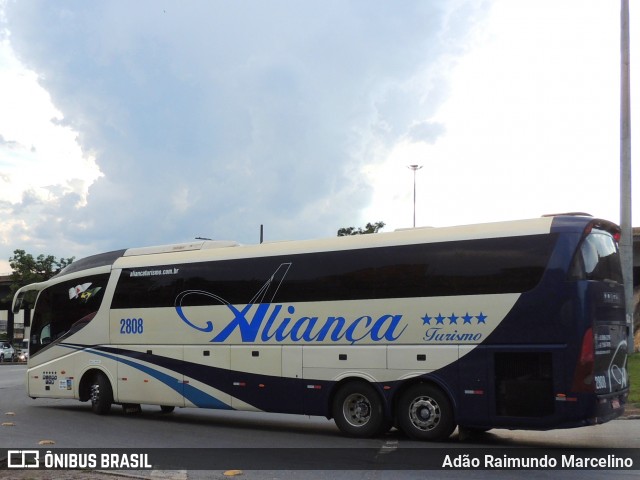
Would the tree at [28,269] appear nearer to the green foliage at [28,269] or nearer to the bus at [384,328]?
the green foliage at [28,269]

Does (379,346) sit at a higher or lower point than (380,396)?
higher

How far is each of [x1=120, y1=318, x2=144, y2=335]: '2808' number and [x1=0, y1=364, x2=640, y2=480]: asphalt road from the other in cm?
180

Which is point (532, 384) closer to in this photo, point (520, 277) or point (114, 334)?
point (520, 277)

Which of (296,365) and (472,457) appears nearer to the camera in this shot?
(472,457)

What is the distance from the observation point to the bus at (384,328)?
1061cm

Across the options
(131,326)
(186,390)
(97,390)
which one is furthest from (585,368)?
(97,390)

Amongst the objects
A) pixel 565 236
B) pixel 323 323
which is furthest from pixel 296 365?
pixel 565 236

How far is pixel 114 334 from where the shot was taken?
1598 centimetres

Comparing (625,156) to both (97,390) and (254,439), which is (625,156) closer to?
(254,439)

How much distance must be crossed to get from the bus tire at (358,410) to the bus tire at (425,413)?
38 centimetres

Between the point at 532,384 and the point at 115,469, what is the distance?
573cm

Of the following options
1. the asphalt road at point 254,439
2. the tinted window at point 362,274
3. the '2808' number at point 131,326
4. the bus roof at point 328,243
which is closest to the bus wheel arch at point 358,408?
the asphalt road at point 254,439

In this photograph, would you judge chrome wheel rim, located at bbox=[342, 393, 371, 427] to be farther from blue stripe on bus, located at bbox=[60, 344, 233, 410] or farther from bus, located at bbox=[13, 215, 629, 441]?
blue stripe on bus, located at bbox=[60, 344, 233, 410]

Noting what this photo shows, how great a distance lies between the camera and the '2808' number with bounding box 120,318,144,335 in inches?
610
